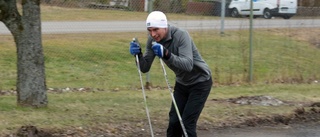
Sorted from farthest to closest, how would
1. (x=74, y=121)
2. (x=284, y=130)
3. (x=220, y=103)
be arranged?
(x=220, y=103) → (x=284, y=130) → (x=74, y=121)

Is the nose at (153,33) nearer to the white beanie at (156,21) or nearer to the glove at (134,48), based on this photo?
the white beanie at (156,21)

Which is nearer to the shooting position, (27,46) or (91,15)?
(27,46)

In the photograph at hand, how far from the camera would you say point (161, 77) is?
43.7 feet

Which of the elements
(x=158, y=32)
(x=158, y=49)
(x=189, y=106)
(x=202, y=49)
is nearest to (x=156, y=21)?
(x=158, y=32)

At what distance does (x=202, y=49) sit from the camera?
14109 mm

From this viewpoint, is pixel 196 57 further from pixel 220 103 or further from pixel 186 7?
pixel 186 7

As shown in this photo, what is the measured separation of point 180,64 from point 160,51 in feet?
0.86

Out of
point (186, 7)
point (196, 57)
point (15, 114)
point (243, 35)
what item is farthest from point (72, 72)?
point (196, 57)

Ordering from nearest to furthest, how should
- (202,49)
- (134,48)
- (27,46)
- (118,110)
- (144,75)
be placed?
(134,48)
(27,46)
(118,110)
(144,75)
(202,49)

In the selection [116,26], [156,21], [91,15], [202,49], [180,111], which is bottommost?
[202,49]

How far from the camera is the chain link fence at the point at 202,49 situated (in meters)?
13.0

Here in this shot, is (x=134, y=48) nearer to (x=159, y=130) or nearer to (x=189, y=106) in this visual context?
(x=189, y=106)

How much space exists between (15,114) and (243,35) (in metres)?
6.84

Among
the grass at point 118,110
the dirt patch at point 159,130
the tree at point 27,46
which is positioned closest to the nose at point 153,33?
the dirt patch at point 159,130
